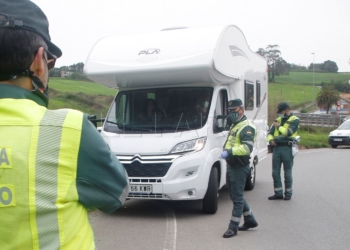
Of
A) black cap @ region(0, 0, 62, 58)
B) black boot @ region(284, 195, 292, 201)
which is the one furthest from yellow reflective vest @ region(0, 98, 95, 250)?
black boot @ region(284, 195, 292, 201)

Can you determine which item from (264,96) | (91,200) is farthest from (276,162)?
(91,200)

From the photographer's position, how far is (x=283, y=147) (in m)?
9.58

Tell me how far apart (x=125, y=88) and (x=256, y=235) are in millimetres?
3822

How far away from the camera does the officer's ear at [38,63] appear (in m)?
1.58

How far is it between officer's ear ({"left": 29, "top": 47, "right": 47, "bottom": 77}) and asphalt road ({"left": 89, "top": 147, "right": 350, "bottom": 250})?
4.74 meters

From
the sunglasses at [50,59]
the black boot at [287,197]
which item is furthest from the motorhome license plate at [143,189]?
the sunglasses at [50,59]

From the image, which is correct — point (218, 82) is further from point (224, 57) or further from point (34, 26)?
point (34, 26)

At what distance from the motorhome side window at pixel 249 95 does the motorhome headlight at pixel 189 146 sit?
8.59 ft

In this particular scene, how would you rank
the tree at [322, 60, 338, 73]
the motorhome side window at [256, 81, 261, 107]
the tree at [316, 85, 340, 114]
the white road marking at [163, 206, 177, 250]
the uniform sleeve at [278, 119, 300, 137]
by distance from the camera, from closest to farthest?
1. the white road marking at [163, 206, 177, 250]
2. the uniform sleeve at [278, 119, 300, 137]
3. the motorhome side window at [256, 81, 261, 107]
4. the tree at [316, 85, 340, 114]
5. the tree at [322, 60, 338, 73]

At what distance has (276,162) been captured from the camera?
9.68 m

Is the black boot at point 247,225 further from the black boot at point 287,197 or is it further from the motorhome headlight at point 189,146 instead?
the black boot at point 287,197

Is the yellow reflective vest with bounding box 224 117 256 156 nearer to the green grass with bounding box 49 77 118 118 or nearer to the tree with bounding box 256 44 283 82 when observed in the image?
the green grass with bounding box 49 77 118 118

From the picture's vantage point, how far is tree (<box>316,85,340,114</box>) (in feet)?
167

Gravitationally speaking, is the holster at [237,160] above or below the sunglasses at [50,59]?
below
